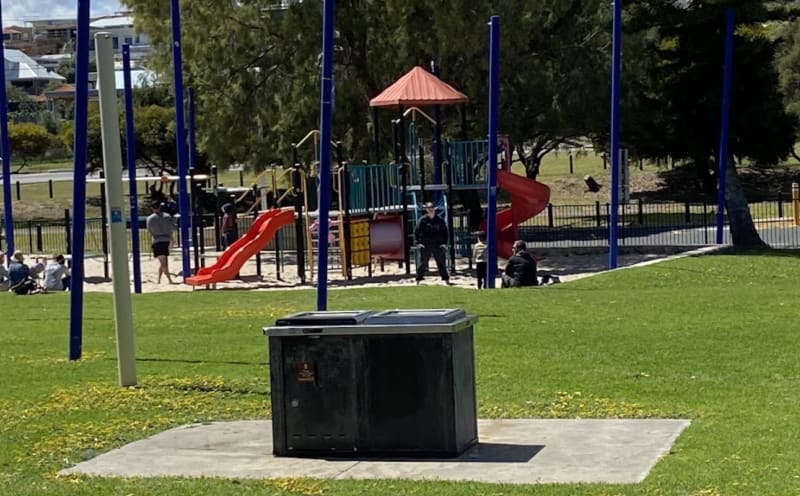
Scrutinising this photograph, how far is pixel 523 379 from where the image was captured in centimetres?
1339

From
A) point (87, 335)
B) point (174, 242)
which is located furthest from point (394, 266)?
point (87, 335)

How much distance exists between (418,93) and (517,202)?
3.65 metres

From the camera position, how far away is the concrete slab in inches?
350

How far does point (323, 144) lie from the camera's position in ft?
56.9

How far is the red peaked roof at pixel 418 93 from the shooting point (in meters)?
34.7

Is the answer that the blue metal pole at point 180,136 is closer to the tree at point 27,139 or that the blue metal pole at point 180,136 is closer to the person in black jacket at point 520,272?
the person in black jacket at point 520,272

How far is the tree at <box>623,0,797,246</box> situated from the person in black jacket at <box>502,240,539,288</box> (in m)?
21.4

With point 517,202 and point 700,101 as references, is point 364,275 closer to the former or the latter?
point 517,202

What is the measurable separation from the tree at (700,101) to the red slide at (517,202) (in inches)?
514

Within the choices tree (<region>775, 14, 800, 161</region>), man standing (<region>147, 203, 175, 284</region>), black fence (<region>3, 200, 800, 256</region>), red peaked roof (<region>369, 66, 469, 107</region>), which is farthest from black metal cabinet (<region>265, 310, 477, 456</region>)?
tree (<region>775, 14, 800, 161</region>)

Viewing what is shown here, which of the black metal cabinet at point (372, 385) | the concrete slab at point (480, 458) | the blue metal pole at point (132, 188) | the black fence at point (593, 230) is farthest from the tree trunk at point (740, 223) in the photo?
the black metal cabinet at point (372, 385)

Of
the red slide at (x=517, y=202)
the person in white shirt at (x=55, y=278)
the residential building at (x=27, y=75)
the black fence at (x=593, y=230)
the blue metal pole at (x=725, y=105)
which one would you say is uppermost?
the residential building at (x=27, y=75)

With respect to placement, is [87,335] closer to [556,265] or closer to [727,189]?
[556,265]

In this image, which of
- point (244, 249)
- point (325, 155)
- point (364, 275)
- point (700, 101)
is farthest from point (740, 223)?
point (325, 155)
